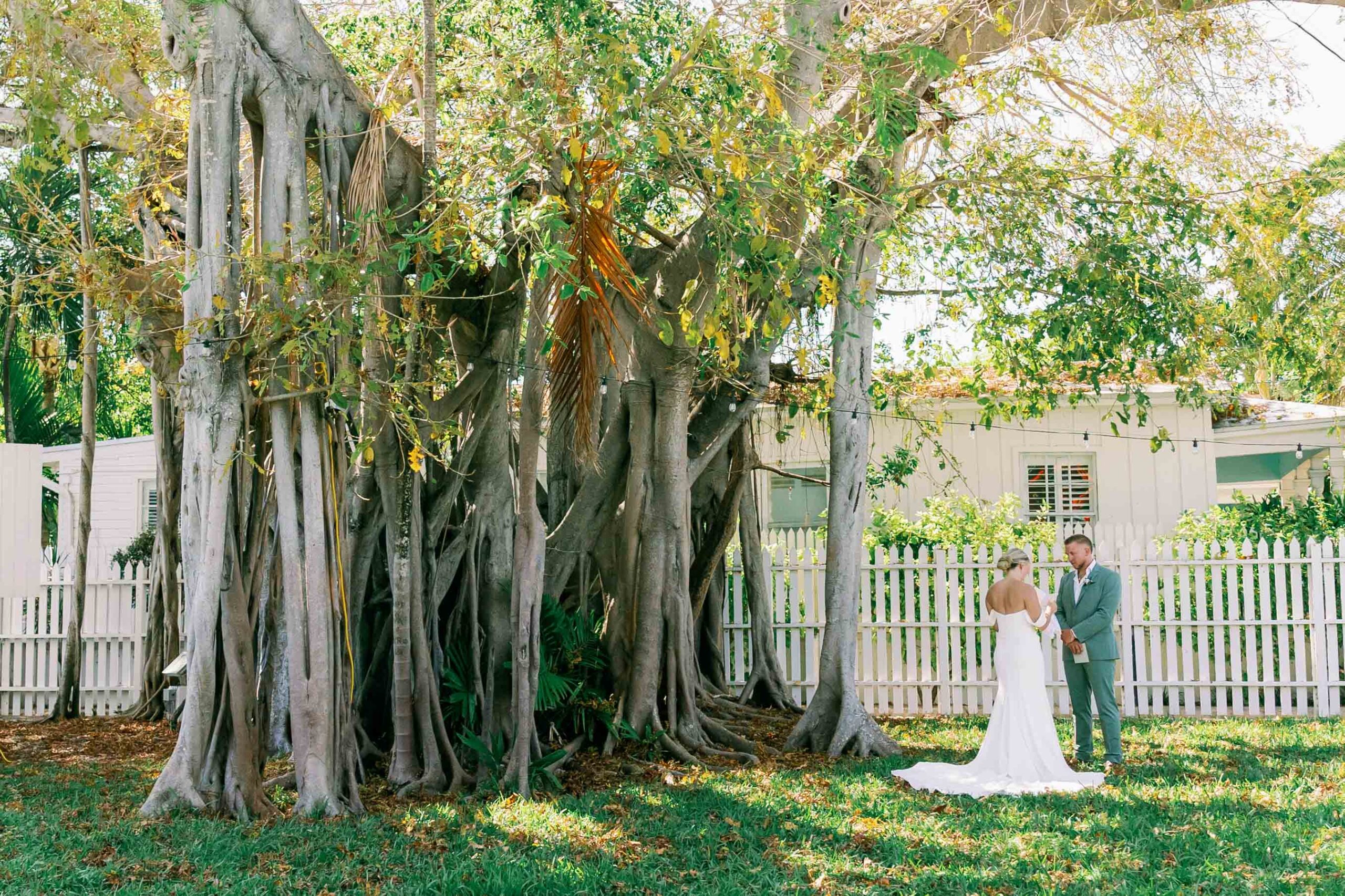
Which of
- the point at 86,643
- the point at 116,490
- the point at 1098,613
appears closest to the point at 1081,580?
the point at 1098,613

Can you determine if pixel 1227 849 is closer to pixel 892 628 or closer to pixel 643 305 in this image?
pixel 643 305

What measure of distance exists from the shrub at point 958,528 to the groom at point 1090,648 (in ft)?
11.5

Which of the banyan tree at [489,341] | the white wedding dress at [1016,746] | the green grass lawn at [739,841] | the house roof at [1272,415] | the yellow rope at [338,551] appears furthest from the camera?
the house roof at [1272,415]

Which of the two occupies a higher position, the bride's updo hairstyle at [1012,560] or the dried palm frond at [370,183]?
the dried palm frond at [370,183]

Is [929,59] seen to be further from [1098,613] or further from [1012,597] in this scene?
[1098,613]

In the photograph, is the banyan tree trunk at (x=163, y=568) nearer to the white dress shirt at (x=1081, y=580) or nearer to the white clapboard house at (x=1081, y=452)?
the white clapboard house at (x=1081, y=452)

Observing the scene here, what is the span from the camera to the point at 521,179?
23.1 ft

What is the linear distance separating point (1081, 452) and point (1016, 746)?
8.66 meters

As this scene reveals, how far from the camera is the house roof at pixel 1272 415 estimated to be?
1525cm

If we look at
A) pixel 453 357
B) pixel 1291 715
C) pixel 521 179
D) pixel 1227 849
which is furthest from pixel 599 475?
pixel 1291 715

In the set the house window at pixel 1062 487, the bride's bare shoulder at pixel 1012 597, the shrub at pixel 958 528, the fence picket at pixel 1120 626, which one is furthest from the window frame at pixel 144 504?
the bride's bare shoulder at pixel 1012 597

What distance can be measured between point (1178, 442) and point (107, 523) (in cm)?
1449

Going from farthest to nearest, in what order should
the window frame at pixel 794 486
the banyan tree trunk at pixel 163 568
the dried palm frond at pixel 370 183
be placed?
the window frame at pixel 794 486
the banyan tree trunk at pixel 163 568
the dried palm frond at pixel 370 183

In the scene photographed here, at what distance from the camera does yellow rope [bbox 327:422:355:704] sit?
23.8ft
